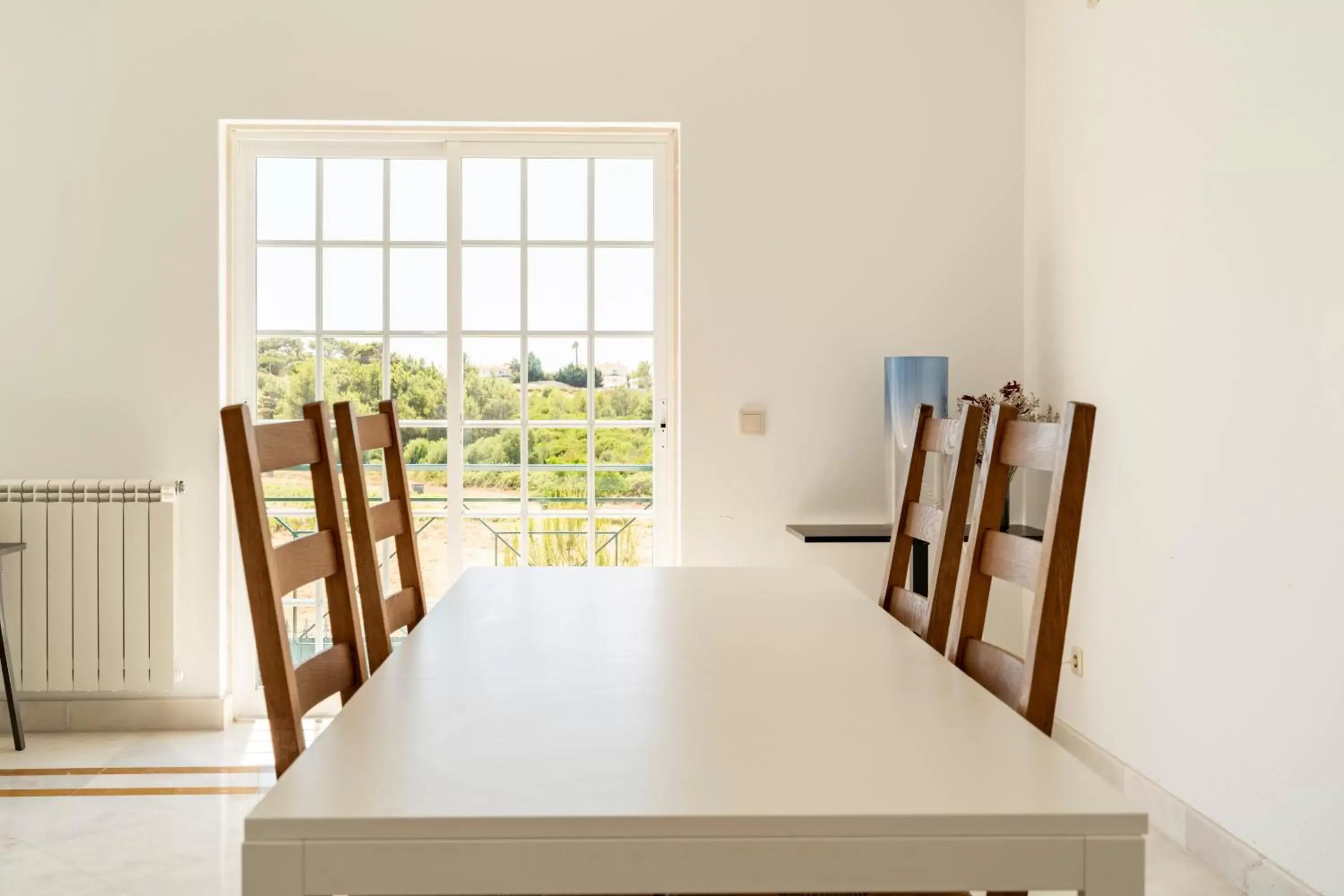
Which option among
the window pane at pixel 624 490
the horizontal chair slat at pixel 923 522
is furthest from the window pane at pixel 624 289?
the horizontal chair slat at pixel 923 522

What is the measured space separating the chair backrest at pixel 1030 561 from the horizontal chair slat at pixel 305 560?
1086mm

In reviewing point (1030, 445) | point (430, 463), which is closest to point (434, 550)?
point (430, 463)

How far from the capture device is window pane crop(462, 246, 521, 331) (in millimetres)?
4074

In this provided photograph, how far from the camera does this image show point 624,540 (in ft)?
13.6

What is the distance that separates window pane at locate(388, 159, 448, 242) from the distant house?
826 mm

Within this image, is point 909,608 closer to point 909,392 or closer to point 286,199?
point 909,392

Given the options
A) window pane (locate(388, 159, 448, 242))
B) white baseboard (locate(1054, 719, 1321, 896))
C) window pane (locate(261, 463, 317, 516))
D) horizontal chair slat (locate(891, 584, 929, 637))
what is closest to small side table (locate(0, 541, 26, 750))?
window pane (locate(261, 463, 317, 516))

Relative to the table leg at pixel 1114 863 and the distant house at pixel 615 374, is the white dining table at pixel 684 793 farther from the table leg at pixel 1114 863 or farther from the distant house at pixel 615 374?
the distant house at pixel 615 374

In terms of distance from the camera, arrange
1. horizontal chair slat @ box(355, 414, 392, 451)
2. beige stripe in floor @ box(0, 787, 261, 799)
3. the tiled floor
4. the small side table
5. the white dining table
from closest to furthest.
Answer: the white dining table, horizontal chair slat @ box(355, 414, 392, 451), the tiled floor, beige stripe in floor @ box(0, 787, 261, 799), the small side table

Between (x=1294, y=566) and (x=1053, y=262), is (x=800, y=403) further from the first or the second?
(x=1294, y=566)

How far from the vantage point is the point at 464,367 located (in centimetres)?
408

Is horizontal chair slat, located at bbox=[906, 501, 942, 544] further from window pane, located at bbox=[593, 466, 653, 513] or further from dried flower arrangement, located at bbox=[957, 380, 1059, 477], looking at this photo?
window pane, located at bbox=[593, 466, 653, 513]

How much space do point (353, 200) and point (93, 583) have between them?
1.76m

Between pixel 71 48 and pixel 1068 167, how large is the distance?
372cm
